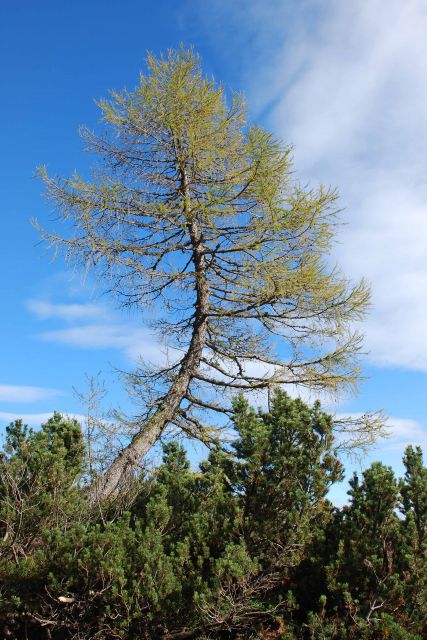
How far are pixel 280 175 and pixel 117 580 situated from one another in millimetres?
8337

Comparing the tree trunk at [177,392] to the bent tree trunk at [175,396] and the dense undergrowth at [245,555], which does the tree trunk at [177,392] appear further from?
the dense undergrowth at [245,555]

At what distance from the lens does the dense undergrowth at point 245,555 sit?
4.41 m

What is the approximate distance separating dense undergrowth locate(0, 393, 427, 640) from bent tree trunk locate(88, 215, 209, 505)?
2.90 m

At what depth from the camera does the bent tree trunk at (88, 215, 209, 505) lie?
8570 mm

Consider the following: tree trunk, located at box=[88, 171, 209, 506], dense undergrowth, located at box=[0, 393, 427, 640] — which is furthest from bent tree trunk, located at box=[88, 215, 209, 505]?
dense undergrowth, located at box=[0, 393, 427, 640]

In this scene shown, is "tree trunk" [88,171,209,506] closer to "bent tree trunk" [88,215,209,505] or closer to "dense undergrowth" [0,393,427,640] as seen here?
"bent tree trunk" [88,215,209,505]

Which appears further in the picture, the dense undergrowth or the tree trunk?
the tree trunk

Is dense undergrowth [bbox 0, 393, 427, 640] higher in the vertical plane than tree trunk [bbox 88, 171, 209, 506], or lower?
lower

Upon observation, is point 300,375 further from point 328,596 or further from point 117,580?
point 117,580

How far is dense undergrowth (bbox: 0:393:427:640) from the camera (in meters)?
4.41

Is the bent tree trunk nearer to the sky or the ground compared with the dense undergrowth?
nearer to the sky

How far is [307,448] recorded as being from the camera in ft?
16.5

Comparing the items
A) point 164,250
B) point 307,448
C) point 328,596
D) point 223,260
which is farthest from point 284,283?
point 328,596

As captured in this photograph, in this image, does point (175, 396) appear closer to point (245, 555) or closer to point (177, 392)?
point (177, 392)
